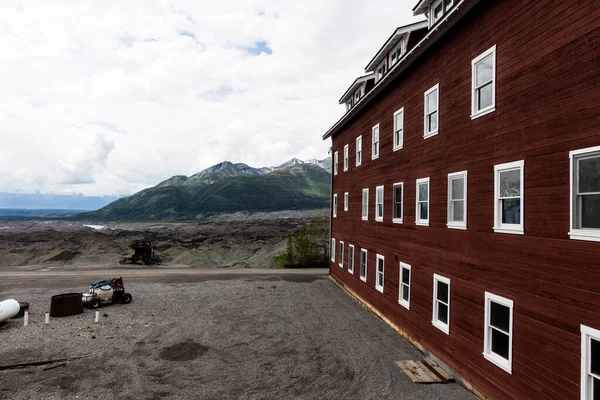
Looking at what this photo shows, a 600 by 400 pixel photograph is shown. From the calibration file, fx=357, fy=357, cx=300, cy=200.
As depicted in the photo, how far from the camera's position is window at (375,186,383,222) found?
19.7 metres

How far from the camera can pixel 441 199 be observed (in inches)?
523

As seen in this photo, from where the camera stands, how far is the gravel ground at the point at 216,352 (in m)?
11.3

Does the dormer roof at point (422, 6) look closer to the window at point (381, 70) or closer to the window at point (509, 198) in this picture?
the window at point (381, 70)

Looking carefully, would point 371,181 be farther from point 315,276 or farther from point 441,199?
point 315,276

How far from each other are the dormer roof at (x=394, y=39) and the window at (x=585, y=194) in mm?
12009

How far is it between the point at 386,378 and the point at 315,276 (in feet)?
68.7

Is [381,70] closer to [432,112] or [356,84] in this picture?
[356,84]

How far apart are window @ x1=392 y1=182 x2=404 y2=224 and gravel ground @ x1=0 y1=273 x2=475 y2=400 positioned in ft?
17.7

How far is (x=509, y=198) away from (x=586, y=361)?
4.22 metres

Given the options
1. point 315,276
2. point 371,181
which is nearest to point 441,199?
point 371,181

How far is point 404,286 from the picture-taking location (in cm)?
1656

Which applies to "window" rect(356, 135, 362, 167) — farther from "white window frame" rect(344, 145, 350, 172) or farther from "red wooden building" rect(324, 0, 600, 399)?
"red wooden building" rect(324, 0, 600, 399)

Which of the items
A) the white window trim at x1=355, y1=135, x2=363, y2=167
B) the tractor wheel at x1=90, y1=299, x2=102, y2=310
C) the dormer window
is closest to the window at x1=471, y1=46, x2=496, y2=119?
→ the dormer window

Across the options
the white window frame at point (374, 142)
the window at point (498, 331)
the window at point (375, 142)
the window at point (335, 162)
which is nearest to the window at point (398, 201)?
the white window frame at point (374, 142)
